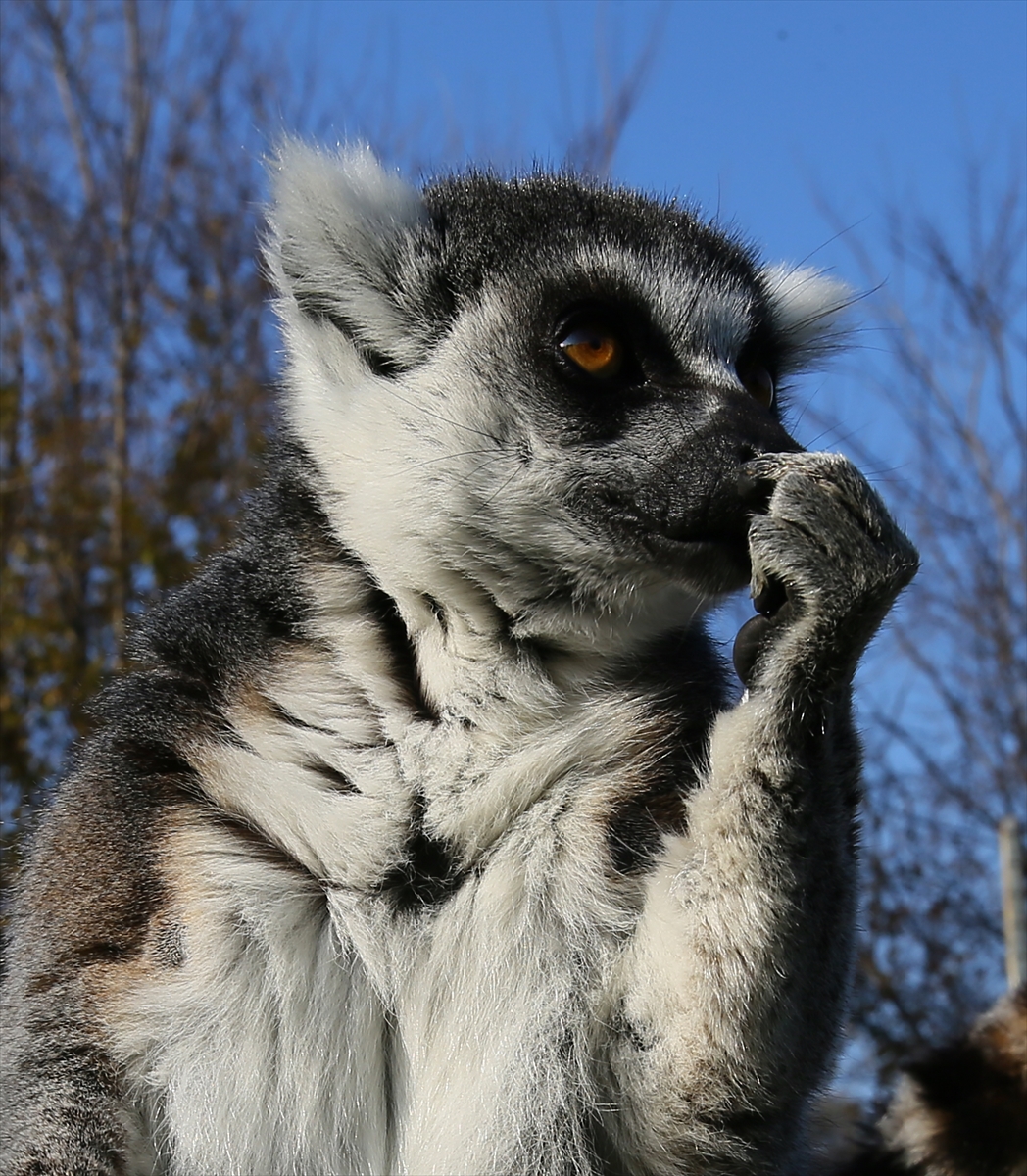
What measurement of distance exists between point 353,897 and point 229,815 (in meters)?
0.36

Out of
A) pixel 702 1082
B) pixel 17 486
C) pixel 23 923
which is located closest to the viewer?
pixel 702 1082

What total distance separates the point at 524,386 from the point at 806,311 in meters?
1.29

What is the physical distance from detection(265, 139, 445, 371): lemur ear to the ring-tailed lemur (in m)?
0.06

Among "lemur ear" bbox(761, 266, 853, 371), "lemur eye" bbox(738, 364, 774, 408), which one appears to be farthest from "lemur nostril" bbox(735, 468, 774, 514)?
"lemur ear" bbox(761, 266, 853, 371)

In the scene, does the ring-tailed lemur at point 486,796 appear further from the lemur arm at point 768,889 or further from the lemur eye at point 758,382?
the lemur eye at point 758,382

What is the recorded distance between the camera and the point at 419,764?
2908mm

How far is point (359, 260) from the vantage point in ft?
11.4

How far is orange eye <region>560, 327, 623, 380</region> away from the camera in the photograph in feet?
10.5

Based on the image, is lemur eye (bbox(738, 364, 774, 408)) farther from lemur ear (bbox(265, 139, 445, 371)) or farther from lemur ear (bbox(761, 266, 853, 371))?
lemur ear (bbox(265, 139, 445, 371))

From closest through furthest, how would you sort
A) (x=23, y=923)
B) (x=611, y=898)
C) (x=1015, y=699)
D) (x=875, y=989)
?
(x=611, y=898), (x=23, y=923), (x=875, y=989), (x=1015, y=699)

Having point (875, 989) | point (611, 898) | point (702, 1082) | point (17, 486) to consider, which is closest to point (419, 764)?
point (611, 898)

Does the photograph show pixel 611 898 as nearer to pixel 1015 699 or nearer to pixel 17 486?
pixel 17 486

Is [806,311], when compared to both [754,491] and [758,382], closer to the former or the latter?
[758,382]

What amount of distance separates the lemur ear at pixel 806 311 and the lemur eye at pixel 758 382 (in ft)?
0.89
